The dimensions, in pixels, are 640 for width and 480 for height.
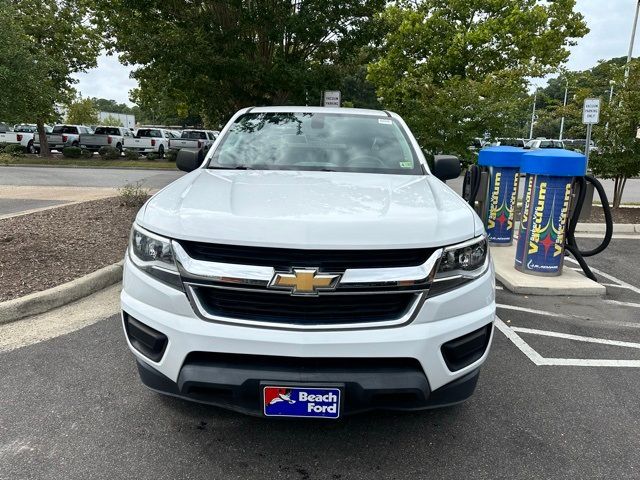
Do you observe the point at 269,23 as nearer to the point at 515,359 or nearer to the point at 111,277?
the point at 111,277

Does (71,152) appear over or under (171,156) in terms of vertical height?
over

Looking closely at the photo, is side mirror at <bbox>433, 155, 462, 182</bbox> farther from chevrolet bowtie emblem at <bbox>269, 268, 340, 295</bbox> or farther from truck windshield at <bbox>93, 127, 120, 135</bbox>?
truck windshield at <bbox>93, 127, 120, 135</bbox>

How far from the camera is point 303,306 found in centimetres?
222

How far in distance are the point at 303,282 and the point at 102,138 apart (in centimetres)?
3215

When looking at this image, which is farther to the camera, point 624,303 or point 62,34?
point 62,34

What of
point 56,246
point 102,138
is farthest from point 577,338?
point 102,138

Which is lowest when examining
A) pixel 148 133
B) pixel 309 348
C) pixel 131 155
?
pixel 131 155

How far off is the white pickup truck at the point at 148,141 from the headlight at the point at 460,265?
3026 centimetres

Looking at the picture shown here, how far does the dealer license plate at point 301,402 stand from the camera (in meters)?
2.15

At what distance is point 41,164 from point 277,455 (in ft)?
80.2

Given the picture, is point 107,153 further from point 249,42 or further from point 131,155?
point 249,42

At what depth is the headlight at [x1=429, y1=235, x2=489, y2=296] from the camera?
2.30m

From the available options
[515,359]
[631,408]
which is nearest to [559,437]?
[631,408]

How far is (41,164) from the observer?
22.9 m
